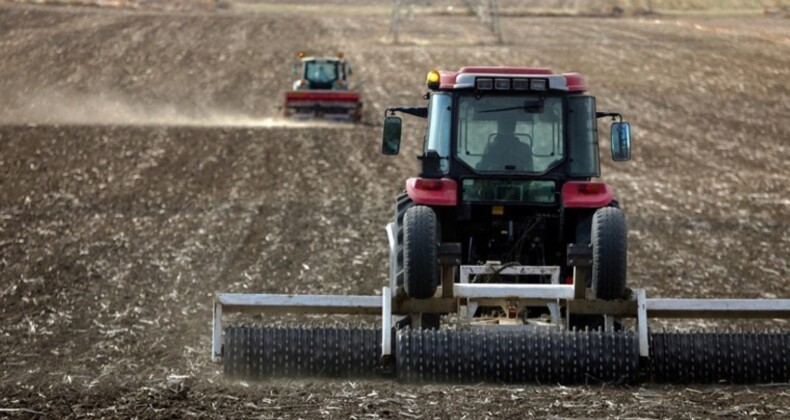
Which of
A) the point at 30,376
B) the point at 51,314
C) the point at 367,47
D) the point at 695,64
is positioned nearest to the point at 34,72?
the point at 367,47

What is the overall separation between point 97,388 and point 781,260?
8.81 meters

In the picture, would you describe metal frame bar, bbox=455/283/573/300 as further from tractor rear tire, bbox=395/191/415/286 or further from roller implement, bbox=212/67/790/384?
A: tractor rear tire, bbox=395/191/415/286

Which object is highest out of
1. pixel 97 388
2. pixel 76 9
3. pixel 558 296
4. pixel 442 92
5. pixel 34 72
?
pixel 76 9

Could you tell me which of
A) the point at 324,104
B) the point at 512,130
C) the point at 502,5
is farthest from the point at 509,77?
the point at 502,5

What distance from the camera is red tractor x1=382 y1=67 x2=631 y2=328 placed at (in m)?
10.5

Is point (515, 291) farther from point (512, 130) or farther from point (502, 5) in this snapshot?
point (502, 5)

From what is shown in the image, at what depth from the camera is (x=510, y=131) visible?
10.7 m

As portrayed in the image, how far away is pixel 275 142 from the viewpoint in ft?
84.3

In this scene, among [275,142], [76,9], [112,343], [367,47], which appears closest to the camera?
[112,343]

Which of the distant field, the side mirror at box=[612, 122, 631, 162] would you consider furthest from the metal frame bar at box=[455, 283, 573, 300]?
the distant field

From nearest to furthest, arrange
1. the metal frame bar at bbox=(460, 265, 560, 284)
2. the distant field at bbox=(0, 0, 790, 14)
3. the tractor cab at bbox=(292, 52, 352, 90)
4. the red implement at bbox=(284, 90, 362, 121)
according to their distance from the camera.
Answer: the metal frame bar at bbox=(460, 265, 560, 284) → the red implement at bbox=(284, 90, 362, 121) → the tractor cab at bbox=(292, 52, 352, 90) → the distant field at bbox=(0, 0, 790, 14)

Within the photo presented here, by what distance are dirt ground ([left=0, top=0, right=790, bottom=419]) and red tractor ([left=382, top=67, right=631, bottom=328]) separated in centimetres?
170

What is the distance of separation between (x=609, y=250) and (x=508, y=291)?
0.73m

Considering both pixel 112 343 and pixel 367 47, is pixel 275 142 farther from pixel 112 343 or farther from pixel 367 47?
pixel 367 47
